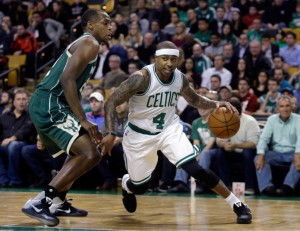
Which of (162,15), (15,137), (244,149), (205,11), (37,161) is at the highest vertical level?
(205,11)

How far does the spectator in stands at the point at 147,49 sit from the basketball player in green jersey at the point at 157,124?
739 cm

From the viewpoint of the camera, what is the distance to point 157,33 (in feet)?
51.3

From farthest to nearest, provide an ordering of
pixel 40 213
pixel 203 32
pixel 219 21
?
pixel 219 21
pixel 203 32
pixel 40 213

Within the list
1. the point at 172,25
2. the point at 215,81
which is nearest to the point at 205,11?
the point at 172,25

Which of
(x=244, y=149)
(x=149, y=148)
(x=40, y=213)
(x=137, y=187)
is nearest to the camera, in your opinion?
(x=40, y=213)

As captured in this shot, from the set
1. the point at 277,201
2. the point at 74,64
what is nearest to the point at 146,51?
the point at 277,201

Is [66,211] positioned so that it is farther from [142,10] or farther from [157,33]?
[142,10]

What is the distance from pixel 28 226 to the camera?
662cm

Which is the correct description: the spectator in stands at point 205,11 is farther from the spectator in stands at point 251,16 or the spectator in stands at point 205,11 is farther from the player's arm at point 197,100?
Result: the player's arm at point 197,100

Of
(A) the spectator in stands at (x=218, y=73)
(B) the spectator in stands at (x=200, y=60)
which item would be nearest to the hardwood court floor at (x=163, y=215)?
(A) the spectator in stands at (x=218, y=73)

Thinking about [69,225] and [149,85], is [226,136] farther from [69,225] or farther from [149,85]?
[69,225]

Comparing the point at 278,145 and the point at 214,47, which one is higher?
the point at 214,47

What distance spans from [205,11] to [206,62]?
7.81 feet

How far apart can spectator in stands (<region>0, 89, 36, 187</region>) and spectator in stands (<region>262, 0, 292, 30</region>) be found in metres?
5.57
